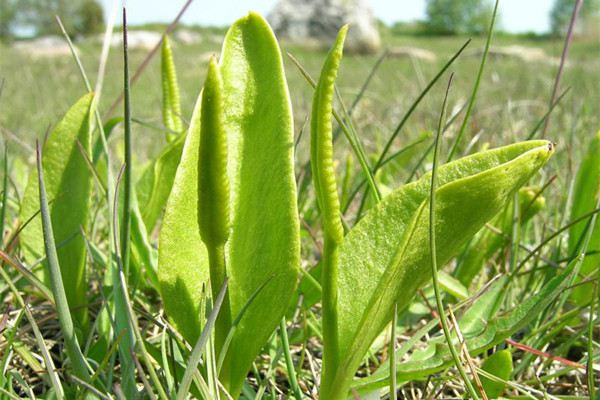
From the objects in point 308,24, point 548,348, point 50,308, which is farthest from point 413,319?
point 308,24

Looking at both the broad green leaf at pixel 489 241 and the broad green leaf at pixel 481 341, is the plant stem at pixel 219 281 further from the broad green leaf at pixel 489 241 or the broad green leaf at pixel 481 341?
the broad green leaf at pixel 489 241

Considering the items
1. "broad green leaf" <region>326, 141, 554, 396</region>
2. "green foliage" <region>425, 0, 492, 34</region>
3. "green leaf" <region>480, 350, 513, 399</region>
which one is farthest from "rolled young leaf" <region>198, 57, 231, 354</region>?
"green foliage" <region>425, 0, 492, 34</region>

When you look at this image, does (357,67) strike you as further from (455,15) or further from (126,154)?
(455,15)

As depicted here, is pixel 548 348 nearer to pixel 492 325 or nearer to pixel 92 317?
pixel 492 325

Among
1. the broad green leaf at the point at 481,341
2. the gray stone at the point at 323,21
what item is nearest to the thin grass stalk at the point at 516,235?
the broad green leaf at the point at 481,341

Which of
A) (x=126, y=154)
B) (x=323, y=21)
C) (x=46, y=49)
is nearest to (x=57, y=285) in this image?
(x=126, y=154)

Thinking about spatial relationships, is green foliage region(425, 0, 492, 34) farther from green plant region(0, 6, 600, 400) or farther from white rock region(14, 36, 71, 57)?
green plant region(0, 6, 600, 400)
